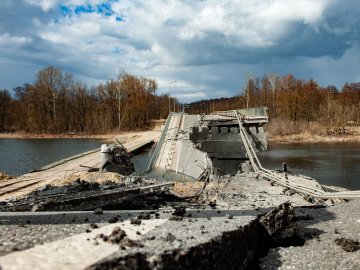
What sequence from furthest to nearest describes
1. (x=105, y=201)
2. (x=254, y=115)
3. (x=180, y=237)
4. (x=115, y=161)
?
(x=254, y=115), (x=115, y=161), (x=105, y=201), (x=180, y=237)

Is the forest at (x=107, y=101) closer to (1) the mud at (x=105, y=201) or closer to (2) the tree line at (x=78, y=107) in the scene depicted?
(2) the tree line at (x=78, y=107)

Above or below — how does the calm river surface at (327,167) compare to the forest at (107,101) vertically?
below

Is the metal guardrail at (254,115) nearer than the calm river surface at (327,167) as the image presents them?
Yes

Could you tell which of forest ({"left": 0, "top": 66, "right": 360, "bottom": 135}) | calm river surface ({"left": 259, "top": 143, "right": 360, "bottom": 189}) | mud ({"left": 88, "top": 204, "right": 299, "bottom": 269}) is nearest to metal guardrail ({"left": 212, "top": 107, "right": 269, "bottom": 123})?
calm river surface ({"left": 259, "top": 143, "right": 360, "bottom": 189})

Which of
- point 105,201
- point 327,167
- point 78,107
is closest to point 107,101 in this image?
point 78,107

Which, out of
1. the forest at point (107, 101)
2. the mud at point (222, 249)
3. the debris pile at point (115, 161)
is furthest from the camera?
the forest at point (107, 101)

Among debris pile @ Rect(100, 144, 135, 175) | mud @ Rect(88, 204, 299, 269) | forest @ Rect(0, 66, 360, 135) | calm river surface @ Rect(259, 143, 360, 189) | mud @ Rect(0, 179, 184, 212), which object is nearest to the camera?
mud @ Rect(88, 204, 299, 269)

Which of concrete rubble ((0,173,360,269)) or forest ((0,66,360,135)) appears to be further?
forest ((0,66,360,135))

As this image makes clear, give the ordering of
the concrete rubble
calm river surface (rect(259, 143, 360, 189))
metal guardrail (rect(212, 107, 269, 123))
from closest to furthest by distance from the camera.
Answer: the concrete rubble → metal guardrail (rect(212, 107, 269, 123)) → calm river surface (rect(259, 143, 360, 189))

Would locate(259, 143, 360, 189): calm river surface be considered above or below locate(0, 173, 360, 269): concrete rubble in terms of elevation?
below

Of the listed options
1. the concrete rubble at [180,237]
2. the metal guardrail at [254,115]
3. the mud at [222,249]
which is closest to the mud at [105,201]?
the concrete rubble at [180,237]

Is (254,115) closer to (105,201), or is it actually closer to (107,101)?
(105,201)

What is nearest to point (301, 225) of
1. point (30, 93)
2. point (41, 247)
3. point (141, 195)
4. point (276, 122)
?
point (141, 195)

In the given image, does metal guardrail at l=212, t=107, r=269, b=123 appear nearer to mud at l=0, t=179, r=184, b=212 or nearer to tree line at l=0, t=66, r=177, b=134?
mud at l=0, t=179, r=184, b=212
